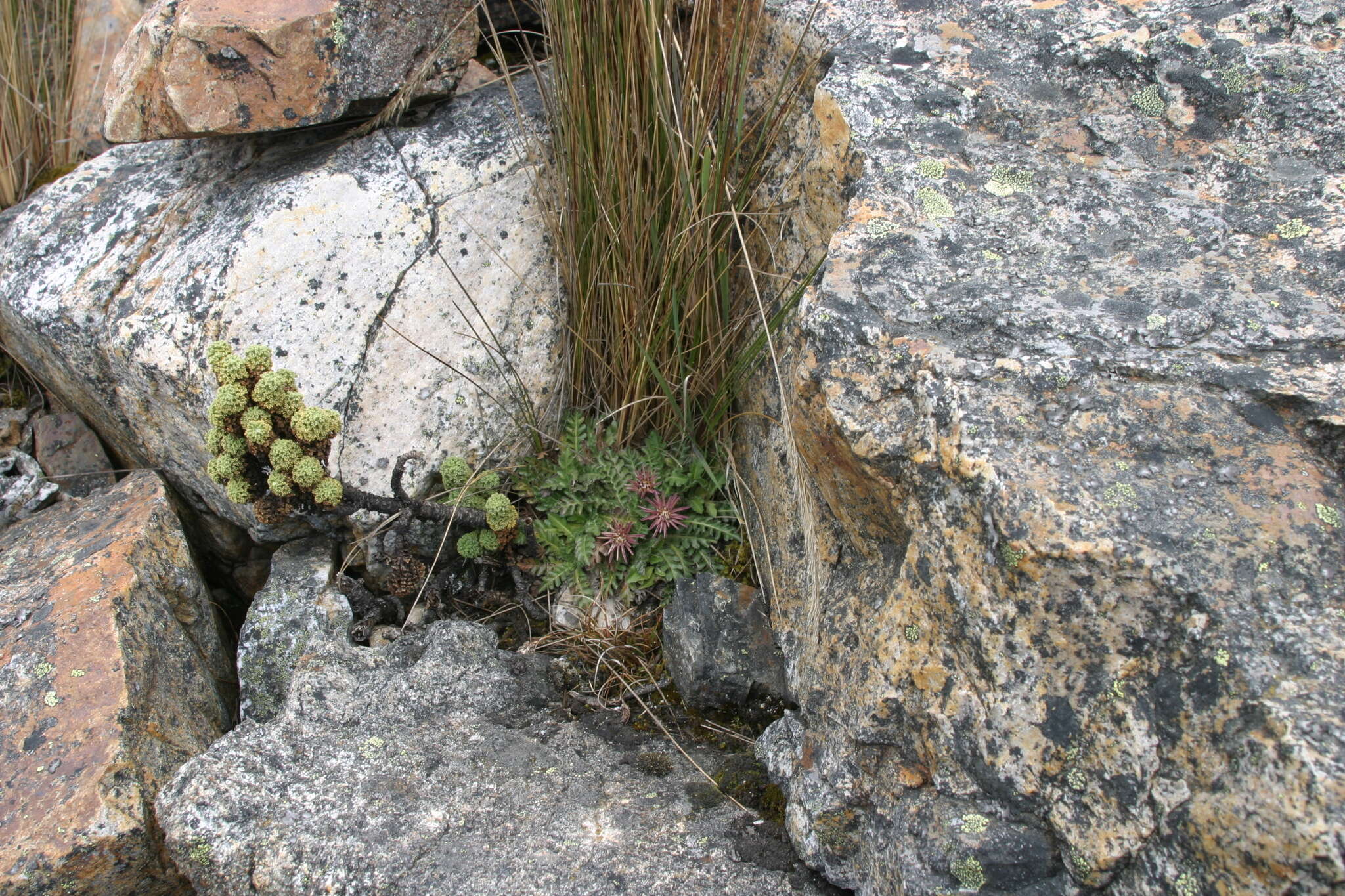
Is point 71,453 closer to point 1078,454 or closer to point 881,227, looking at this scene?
point 881,227

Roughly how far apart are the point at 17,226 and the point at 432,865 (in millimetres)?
2855

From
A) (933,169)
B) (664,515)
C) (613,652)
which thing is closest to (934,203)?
(933,169)

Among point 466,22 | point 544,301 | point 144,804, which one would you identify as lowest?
point 144,804

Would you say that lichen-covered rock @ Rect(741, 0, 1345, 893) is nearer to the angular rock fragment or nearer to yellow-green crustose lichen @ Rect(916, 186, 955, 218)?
yellow-green crustose lichen @ Rect(916, 186, 955, 218)

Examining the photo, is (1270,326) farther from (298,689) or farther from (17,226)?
(17,226)

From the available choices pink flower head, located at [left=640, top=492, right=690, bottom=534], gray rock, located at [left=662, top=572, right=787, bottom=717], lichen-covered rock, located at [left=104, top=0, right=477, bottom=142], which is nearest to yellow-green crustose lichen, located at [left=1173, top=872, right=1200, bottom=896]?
gray rock, located at [left=662, top=572, right=787, bottom=717]

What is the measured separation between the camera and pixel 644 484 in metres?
2.86

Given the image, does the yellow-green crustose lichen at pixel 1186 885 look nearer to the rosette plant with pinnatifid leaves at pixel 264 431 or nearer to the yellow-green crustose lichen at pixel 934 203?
the yellow-green crustose lichen at pixel 934 203

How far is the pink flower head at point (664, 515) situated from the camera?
279cm

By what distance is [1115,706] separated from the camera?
4.91 feet

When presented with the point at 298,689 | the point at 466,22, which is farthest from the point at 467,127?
the point at 298,689

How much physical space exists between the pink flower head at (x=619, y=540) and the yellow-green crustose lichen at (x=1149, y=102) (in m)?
1.72

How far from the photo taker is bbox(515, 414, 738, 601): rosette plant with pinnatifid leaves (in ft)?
9.21

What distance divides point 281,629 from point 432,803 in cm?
93
